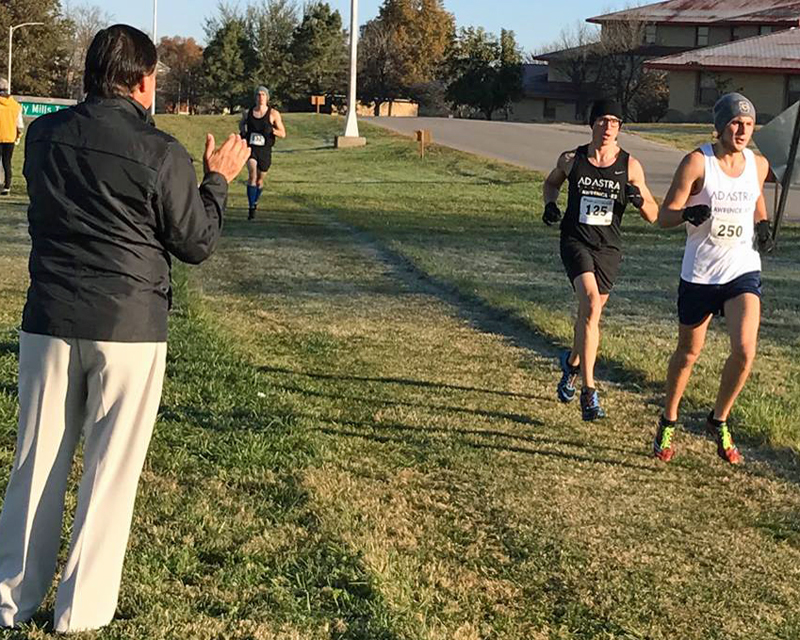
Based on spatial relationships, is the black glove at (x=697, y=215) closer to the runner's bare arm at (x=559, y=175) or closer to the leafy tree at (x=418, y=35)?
the runner's bare arm at (x=559, y=175)

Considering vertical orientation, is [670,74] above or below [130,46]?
above

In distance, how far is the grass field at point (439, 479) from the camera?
3949 millimetres

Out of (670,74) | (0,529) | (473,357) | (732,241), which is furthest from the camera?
(670,74)

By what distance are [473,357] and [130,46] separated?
213 inches

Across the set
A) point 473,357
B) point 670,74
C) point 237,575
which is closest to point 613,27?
point 670,74

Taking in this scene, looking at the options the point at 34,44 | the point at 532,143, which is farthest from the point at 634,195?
the point at 34,44

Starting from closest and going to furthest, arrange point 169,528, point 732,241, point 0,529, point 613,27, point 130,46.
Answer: point 130,46 → point 0,529 → point 169,528 → point 732,241 → point 613,27

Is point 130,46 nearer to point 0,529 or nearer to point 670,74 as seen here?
point 0,529

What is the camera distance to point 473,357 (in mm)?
8430

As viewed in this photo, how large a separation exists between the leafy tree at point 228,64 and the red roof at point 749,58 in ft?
110

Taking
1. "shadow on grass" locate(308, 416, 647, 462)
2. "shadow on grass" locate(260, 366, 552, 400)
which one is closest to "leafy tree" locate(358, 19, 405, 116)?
"shadow on grass" locate(260, 366, 552, 400)

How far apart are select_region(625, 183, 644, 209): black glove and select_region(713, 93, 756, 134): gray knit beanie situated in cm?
101

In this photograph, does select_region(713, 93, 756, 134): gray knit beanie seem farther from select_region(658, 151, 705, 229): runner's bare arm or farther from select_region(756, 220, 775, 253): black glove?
select_region(756, 220, 775, 253): black glove

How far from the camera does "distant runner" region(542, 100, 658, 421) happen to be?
22.1ft
